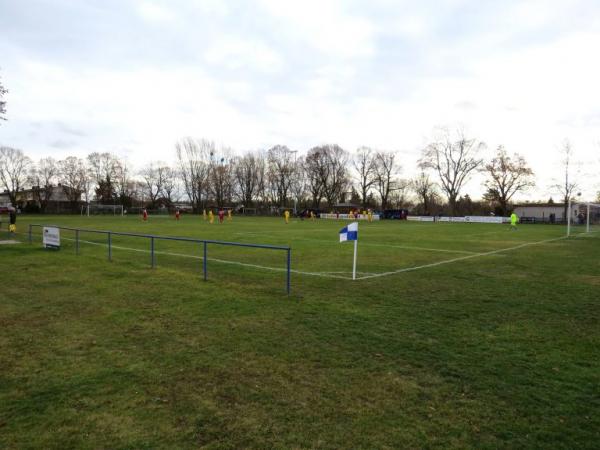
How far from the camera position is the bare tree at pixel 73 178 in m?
92.3

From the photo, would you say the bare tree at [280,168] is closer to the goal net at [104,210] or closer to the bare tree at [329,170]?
the bare tree at [329,170]

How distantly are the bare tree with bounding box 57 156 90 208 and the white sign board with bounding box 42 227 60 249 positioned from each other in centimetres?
8618

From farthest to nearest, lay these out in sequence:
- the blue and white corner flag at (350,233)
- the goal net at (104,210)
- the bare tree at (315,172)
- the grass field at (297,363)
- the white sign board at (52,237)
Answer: the bare tree at (315,172) < the goal net at (104,210) < the white sign board at (52,237) < the blue and white corner flag at (350,233) < the grass field at (297,363)

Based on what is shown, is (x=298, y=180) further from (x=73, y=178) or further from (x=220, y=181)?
(x=73, y=178)

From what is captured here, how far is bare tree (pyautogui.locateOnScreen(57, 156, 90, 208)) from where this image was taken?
9231 cm

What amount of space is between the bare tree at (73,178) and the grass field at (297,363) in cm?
9507

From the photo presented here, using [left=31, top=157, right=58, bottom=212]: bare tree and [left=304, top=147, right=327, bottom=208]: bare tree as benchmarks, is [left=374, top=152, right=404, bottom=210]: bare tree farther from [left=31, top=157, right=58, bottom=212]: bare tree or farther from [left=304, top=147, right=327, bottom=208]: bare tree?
[left=31, top=157, right=58, bottom=212]: bare tree

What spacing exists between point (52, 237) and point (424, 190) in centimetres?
8455

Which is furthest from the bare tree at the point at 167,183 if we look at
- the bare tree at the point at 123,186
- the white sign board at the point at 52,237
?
the white sign board at the point at 52,237

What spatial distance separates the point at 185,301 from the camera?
832 centimetres

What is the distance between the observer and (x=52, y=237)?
16.6 m

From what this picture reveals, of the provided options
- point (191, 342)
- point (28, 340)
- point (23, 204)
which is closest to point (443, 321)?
point (191, 342)

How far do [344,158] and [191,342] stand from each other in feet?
289

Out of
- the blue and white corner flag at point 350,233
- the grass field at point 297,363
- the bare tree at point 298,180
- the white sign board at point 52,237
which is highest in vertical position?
the bare tree at point 298,180
